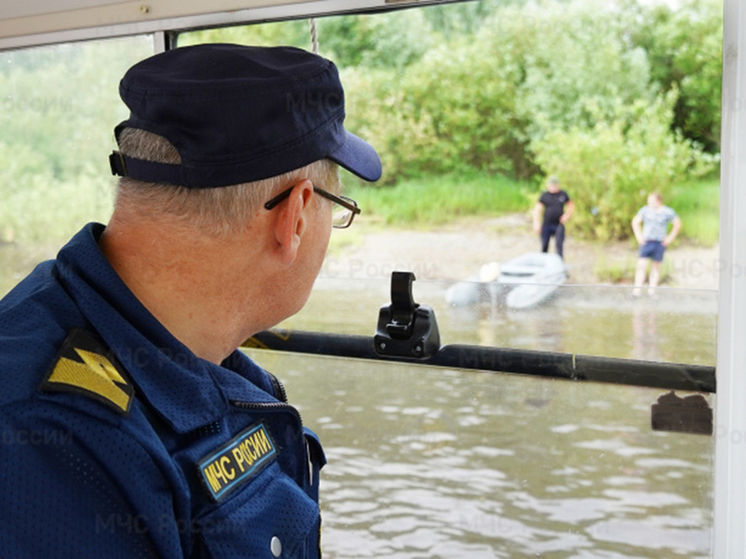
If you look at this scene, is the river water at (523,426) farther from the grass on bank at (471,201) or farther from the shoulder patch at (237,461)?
the grass on bank at (471,201)

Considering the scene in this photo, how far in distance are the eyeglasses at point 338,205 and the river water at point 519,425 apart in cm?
64

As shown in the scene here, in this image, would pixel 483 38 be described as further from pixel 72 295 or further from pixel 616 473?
pixel 72 295

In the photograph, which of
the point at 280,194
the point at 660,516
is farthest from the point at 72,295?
the point at 660,516

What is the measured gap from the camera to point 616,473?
4.73 metres

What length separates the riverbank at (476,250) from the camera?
1089 cm

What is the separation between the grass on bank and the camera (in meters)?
10.7

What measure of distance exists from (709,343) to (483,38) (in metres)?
11.0

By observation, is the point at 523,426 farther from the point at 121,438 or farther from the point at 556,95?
the point at 556,95

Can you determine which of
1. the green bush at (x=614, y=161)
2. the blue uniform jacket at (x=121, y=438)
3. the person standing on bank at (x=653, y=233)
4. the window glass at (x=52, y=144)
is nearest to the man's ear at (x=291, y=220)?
the blue uniform jacket at (x=121, y=438)

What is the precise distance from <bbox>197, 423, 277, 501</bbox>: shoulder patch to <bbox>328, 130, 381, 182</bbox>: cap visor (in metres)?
0.32

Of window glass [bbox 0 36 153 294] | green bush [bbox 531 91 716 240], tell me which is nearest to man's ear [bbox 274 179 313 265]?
window glass [bbox 0 36 153 294]

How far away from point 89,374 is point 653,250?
35.2ft

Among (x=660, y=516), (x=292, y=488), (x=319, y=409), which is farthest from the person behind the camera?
(x=660, y=516)

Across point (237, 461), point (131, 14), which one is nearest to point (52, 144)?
point (131, 14)
